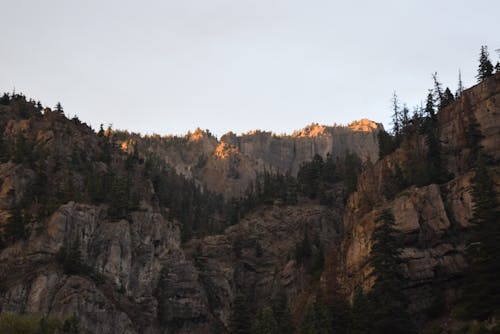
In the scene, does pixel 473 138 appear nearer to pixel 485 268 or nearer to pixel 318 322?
pixel 485 268

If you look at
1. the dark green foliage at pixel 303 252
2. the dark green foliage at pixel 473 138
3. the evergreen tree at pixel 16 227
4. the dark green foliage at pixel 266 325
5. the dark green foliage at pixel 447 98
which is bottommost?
the dark green foliage at pixel 266 325

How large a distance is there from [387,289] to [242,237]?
70.3m

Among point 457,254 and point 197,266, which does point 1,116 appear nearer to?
point 197,266

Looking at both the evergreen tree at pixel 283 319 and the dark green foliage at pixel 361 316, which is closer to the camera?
the dark green foliage at pixel 361 316

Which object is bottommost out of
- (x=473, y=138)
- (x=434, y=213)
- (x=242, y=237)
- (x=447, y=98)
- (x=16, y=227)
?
(x=434, y=213)

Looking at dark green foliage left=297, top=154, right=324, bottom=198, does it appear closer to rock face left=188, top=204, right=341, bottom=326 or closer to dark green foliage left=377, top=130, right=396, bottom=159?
rock face left=188, top=204, right=341, bottom=326

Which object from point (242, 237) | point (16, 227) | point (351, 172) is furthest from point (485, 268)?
point (242, 237)

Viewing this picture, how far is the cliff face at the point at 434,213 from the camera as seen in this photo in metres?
87.8

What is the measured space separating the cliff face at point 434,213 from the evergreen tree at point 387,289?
16.6 feet

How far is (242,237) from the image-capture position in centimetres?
14575

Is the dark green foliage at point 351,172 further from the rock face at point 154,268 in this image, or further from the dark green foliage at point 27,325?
the dark green foliage at point 27,325

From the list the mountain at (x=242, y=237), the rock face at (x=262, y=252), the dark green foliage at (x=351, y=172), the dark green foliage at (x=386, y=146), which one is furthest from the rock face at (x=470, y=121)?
the rock face at (x=262, y=252)

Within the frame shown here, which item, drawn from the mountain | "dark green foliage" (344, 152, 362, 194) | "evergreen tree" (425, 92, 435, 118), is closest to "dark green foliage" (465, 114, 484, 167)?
the mountain

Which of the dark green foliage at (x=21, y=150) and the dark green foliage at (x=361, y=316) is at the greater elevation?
the dark green foliage at (x=21, y=150)
